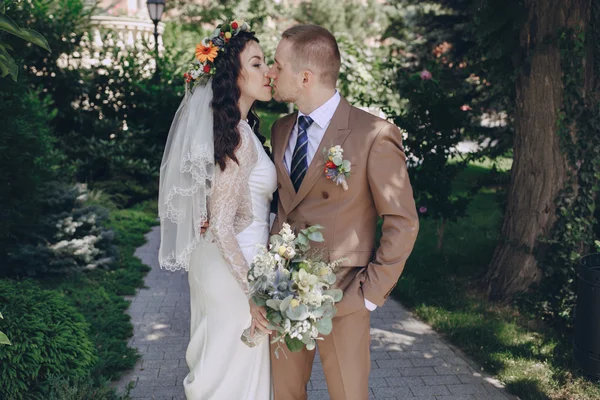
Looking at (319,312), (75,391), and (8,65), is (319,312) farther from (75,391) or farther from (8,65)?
(75,391)

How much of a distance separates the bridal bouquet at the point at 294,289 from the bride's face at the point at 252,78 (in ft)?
3.05

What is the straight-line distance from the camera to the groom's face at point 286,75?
3.03 meters

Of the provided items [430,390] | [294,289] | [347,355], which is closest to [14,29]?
[294,289]

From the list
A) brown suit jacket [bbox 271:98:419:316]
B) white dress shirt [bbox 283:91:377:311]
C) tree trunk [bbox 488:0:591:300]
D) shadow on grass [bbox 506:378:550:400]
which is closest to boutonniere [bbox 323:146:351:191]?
brown suit jacket [bbox 271:98:419:316]

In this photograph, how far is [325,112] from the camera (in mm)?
3068

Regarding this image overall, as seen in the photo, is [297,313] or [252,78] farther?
[252,78]

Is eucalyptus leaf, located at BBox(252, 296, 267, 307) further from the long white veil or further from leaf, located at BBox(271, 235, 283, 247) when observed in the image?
the long white veil

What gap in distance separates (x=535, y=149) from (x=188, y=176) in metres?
4.08

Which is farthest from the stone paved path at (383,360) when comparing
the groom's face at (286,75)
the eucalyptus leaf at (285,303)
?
the groom's face at (286,75)

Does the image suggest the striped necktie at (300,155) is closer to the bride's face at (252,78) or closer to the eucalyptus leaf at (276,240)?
the bride's face at (252,78)

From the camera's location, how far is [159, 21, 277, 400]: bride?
305 cm

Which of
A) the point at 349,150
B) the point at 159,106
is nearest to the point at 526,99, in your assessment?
the point at 349,150

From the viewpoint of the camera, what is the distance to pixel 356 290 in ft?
9.67

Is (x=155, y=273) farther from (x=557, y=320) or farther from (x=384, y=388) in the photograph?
(x=557, y=320)
